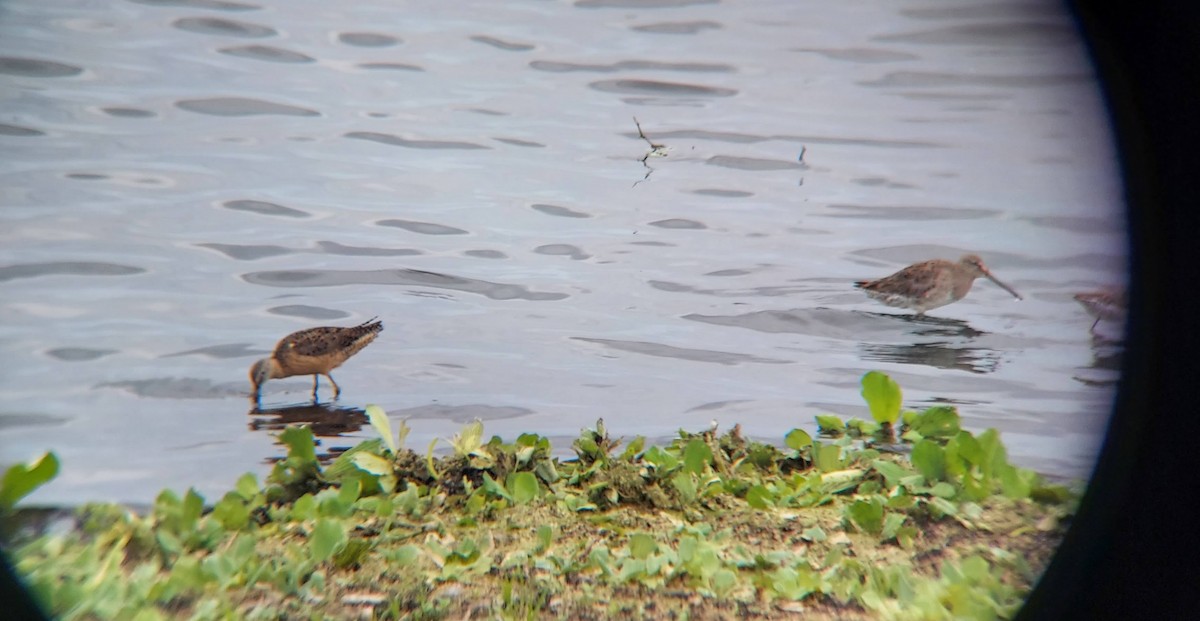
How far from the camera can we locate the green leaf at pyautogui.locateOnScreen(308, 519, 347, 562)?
81.5 inches

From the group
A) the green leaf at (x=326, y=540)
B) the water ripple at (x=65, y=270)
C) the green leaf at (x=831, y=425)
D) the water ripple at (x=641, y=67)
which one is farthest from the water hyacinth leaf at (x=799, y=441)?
the water ripple at (x=641, y=67)

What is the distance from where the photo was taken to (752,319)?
4.92m

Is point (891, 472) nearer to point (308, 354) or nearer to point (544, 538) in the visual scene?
point (544, 538)

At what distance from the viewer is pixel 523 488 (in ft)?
8.17

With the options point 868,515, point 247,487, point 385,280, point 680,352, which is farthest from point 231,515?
point 385,280

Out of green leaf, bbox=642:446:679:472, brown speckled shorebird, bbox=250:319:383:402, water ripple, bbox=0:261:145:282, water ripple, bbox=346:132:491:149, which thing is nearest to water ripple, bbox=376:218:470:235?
water ripple, bbox=346:132:491:149

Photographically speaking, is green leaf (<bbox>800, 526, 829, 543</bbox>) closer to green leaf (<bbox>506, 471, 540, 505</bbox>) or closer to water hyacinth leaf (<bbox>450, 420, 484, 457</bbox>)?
green leaf (<bbox>506, 471, 540, 505</bbox>)

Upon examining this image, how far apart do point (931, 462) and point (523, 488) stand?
1028 mm

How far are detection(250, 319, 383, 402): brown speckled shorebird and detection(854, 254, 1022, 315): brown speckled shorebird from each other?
271 centimetres

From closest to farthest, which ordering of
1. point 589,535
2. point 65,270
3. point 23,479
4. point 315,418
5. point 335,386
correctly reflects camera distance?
point 23,479 < point 589,535 < point 315,418 < point 335,386 < point 65,270

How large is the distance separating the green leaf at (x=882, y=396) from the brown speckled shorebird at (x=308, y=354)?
92.4 inches

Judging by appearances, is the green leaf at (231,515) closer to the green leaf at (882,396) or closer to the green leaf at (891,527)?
the green leaf at (891,527)

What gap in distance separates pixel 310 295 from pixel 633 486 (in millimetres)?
3065

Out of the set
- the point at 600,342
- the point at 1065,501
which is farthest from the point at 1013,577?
the point at 600,342
